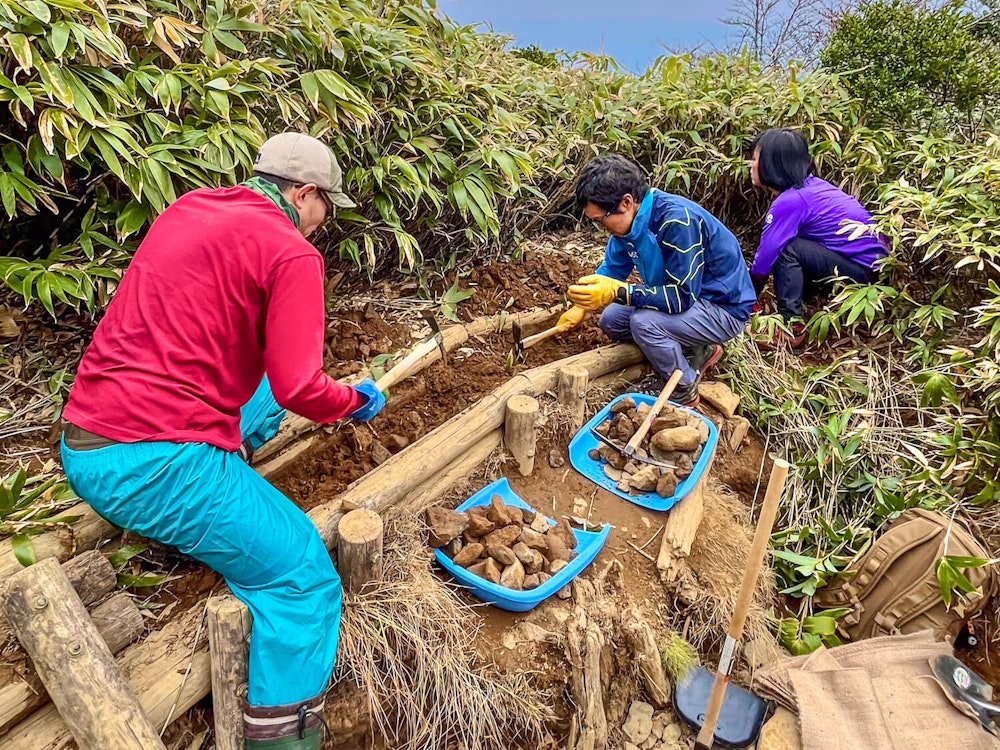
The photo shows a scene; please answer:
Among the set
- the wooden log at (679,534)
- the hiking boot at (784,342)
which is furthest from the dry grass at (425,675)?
the hiking boot at (784,342)

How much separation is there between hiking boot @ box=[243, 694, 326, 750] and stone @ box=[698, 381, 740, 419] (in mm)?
2642

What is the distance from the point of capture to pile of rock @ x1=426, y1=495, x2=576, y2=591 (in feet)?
8.09

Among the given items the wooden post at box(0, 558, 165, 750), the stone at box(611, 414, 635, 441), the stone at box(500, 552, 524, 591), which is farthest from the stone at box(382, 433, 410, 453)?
the wooden post at box(0, 558, 165, 750)

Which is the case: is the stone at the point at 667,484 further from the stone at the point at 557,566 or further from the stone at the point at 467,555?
A: the stone at the point at 467,555

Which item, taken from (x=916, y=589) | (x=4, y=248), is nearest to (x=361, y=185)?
(x=4, y=248)

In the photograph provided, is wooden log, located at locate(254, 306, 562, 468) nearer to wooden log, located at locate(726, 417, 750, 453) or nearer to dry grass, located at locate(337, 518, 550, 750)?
dry grass, located at locate(337, 518, 550, 750)

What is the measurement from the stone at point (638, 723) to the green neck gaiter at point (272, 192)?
2.48 meters

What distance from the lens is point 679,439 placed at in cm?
305

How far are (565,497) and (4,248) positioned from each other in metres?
2.73

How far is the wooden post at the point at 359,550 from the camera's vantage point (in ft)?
7.09

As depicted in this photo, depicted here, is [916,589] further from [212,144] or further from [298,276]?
[212,144]

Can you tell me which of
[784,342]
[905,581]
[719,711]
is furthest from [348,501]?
[784,342]

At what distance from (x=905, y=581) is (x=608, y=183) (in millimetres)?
2321

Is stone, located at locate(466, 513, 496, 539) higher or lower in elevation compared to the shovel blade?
higher
